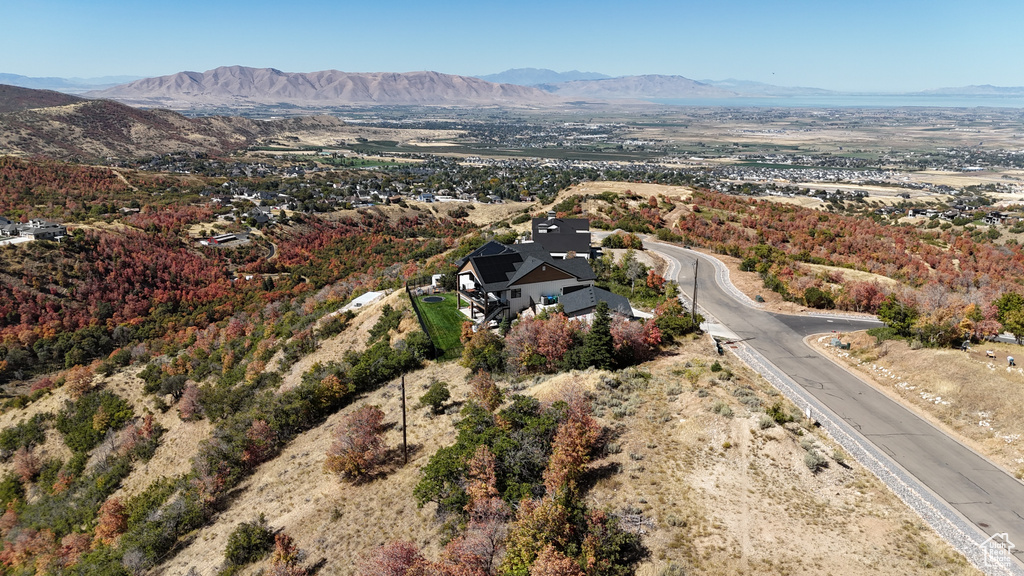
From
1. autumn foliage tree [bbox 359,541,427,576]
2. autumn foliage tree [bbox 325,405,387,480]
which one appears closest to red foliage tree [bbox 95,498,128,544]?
autumn foliage tree [bbox 325,405,387,480]

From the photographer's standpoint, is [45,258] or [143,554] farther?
[45,258]

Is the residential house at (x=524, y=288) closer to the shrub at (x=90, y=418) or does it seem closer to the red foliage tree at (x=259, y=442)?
the red foliage tree at (x=259, y=442)

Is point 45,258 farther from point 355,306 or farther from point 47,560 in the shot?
point 47,560

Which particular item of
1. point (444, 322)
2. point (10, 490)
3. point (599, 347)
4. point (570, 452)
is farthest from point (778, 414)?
point (10, 490)

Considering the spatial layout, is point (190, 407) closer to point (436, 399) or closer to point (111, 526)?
point (111, 526)

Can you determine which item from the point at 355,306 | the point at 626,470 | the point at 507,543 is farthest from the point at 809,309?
the point at 355,306

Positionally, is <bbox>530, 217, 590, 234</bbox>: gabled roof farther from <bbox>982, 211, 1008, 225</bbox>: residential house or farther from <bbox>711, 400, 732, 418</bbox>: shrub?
<bbox>982, 211, 1008, 225</bbox>: residential house
